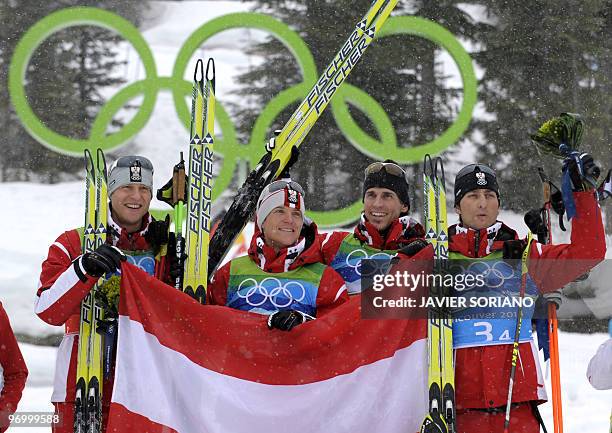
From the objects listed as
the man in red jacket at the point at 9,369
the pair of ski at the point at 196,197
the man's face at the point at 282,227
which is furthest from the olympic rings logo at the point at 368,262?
the man in red jacket at the point at 9,369

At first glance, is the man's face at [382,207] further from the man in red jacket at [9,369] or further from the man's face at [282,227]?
the man in red jacket at [9,369]

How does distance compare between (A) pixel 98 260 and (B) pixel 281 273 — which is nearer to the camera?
(A) pixel 98 260

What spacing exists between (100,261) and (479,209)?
1559mm

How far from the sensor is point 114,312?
134 inches

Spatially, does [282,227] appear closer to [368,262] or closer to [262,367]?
[368,262]

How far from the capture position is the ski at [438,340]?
3.18 metres

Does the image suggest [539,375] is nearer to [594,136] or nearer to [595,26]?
[594,136]

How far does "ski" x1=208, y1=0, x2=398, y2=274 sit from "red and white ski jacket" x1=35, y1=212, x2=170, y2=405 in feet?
2.15

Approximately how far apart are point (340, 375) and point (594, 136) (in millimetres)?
9485

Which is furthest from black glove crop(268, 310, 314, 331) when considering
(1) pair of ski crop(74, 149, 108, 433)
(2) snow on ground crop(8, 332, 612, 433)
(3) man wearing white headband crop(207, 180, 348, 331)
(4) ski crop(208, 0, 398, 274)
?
(2) snow on ground crop(8, 332, 612, 433)

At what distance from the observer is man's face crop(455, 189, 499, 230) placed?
3.43 meters

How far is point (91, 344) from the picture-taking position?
3.39 m

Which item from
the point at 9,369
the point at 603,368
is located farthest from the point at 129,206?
the point at 603,368

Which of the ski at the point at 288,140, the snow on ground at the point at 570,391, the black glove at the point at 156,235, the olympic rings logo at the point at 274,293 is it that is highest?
the ski at the point at 288,140
